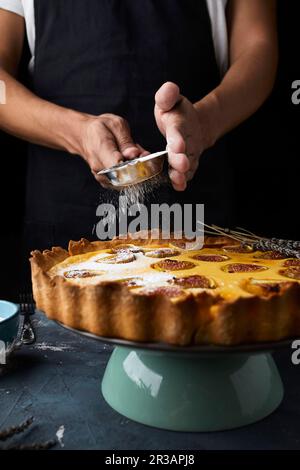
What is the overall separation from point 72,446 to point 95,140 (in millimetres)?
845

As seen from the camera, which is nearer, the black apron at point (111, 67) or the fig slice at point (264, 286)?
the fig slice at point (264, 286)

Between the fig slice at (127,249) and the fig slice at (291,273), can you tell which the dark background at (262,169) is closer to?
the fig slice at (127,249)

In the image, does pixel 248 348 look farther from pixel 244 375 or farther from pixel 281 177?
pixel 281 177

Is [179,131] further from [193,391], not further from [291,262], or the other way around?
[193,391]

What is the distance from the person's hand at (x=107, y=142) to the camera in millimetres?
1459

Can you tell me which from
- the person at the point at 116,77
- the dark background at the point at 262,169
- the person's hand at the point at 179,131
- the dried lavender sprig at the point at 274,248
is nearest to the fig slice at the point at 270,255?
the dried lavender sprig at the point at 274,248

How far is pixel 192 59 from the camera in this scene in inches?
72.9

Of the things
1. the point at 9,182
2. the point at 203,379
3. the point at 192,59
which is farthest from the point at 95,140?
the point at 9,182

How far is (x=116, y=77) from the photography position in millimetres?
1811

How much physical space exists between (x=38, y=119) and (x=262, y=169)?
103 cm

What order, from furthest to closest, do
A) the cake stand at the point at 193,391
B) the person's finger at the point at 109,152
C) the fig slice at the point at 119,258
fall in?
the person's finger at the point at 109,152 → the fig slice at the point at 119,258 → the cake stand at the point at 193,391

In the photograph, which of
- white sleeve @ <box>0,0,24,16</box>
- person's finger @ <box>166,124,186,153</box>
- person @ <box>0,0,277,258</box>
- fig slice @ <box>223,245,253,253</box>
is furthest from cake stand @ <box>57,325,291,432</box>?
white sleeve @ <box>0,0,24,16</box>

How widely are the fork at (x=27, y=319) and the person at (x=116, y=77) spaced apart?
458 mm

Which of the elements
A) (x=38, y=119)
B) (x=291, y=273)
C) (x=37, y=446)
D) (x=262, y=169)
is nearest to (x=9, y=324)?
(x=37, y=446)
